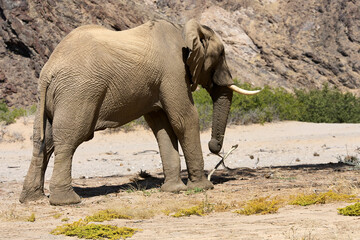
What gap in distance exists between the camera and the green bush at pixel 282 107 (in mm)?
22000

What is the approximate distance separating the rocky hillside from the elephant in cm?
2046

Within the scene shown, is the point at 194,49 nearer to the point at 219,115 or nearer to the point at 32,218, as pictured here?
the point at 219,115

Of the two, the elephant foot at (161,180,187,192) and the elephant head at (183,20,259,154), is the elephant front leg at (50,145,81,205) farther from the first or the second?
the elephant head at (183,20,259,154)

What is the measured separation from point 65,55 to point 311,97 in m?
22.4

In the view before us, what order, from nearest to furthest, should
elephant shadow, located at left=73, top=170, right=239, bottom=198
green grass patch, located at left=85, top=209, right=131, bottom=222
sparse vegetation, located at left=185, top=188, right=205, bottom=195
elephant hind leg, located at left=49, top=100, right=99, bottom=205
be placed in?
green grass patch, located at left=85, top=209, right=131, bottom=222 < elephant hind leg, located at left=49, top=100, right=99, bottom=205 < sparse vegetation, located at left=185, top=188, right=205, bottom=195 < elephant shadow, located at left=73, top=170, right=239, bottom=198

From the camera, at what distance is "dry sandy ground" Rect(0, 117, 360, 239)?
574 centimetres

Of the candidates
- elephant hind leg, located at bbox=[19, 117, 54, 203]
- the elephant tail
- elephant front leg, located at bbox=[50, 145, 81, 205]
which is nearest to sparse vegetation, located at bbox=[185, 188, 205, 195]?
elephant front leg, located at bbox=[50, 145, 81, 205]

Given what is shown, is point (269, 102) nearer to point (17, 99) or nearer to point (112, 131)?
point (112, 131)

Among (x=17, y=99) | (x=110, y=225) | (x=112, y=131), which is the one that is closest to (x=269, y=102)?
(x=112, y=131)

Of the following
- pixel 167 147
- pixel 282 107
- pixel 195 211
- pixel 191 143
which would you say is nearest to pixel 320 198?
pixel 195 211

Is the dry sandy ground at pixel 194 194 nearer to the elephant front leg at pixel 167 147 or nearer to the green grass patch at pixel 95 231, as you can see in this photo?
the green grass patch at pixel 95 231

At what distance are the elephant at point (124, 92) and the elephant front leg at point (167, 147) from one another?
0.7 inches

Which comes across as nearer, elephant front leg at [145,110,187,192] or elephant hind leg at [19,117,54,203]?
elephant hind leg at [19,117,54,203]

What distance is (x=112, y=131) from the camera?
19.3 m
